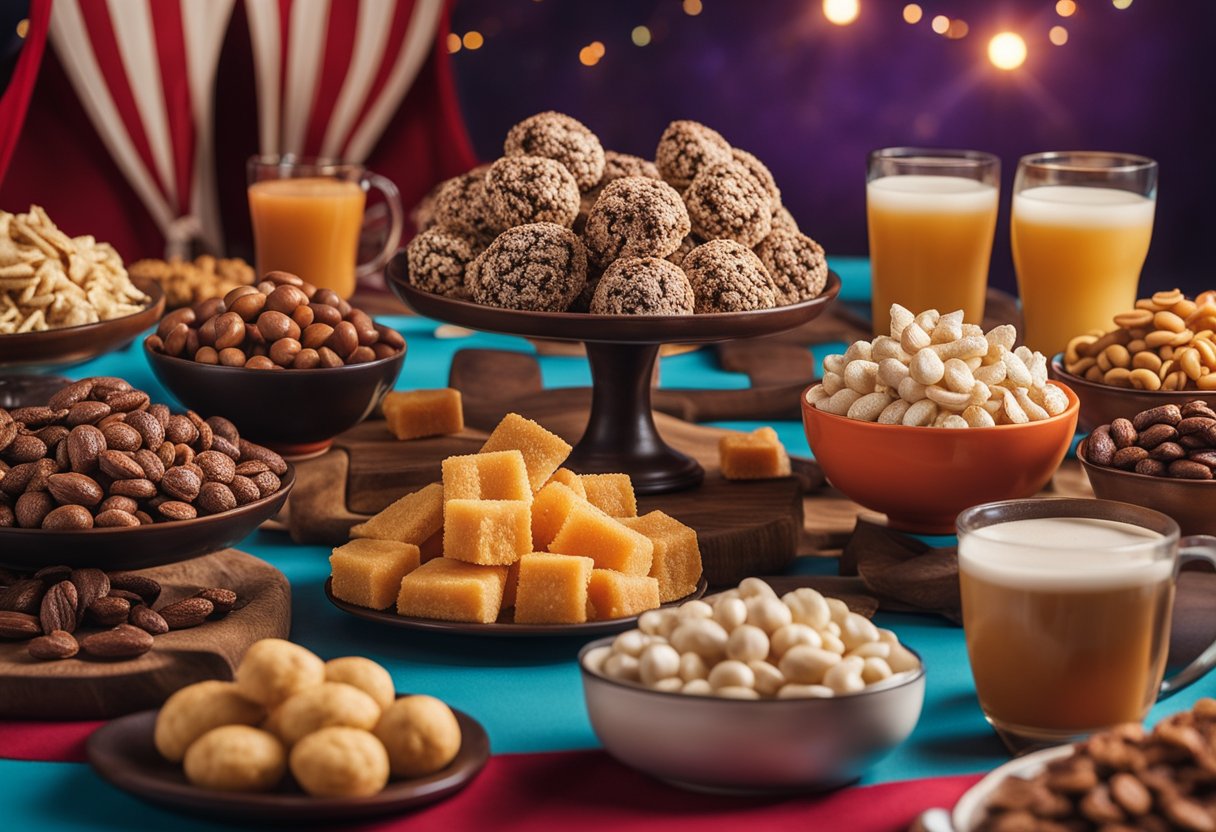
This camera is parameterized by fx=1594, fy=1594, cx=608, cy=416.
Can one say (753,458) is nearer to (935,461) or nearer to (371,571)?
(935,461)

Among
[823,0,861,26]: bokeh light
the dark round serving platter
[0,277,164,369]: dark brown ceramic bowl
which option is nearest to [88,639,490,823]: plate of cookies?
the dark round serving platter

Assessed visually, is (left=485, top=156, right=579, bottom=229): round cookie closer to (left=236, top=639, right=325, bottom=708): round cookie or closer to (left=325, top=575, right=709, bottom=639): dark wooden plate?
(left=325, top=575, right=709, bottom=639): dark wooden plate

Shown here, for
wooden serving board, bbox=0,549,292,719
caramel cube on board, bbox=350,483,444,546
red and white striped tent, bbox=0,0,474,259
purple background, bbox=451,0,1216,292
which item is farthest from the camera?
purple background, bbox=451,0,1216,292

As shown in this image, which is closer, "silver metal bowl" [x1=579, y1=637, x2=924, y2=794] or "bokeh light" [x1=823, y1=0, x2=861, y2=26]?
"silver metal bowl" [x1=579, y1=637, x2=924, y2=794]

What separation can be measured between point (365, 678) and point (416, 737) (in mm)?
63

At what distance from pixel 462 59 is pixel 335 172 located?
83 cm

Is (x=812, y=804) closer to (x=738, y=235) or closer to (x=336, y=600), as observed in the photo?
(x=336, y=600)

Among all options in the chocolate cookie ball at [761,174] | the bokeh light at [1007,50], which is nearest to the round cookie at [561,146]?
the chocolate cookie ball at [761,174]

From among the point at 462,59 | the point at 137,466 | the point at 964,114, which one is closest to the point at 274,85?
the point at 462,59

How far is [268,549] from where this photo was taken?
1671 mm

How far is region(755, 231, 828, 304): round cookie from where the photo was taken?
65.8 inches

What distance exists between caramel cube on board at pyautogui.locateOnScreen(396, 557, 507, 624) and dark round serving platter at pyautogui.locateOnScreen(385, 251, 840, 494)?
0.30 m

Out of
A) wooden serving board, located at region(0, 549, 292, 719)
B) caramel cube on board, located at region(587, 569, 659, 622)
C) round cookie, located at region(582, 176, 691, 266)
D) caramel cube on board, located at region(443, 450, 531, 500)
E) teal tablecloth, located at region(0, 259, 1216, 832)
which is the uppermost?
round cookie, located at region(582, 176, 691, 266)

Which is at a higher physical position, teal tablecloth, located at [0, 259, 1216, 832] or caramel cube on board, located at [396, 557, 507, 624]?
caramel cube on board, located at [396, 557, 507, 624]
